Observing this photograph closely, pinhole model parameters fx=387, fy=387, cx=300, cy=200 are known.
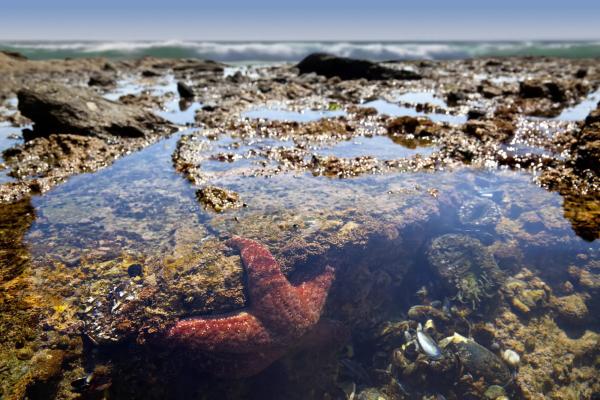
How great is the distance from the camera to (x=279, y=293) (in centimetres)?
361

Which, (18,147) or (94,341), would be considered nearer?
(94,341)

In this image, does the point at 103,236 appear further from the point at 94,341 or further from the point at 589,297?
the point at 589,297

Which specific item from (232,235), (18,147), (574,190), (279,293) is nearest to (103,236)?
(232,235)

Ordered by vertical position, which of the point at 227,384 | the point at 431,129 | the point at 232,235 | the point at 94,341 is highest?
the point at 431,129

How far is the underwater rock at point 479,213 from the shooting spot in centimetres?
521

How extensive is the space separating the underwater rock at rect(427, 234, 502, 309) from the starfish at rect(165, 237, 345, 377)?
4.81 ft

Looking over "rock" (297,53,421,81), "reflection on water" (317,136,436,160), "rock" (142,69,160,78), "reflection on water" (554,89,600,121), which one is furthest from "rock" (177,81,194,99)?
"reflection on water" (554,89,600,121)

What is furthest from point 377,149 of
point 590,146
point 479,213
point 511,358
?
point 511,358

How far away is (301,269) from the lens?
4.17 meters

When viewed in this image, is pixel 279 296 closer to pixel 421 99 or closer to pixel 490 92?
pixel 421 99

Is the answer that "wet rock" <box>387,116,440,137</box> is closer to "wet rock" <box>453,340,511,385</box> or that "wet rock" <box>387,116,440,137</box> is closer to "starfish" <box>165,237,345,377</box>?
"wet rock" <box>453,340,511,385</box>

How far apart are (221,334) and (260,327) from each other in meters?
0.34

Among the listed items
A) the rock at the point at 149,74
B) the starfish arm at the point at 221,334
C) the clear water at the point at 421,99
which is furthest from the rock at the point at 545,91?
the rock at the point at 149,74

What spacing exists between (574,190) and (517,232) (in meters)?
1.51
